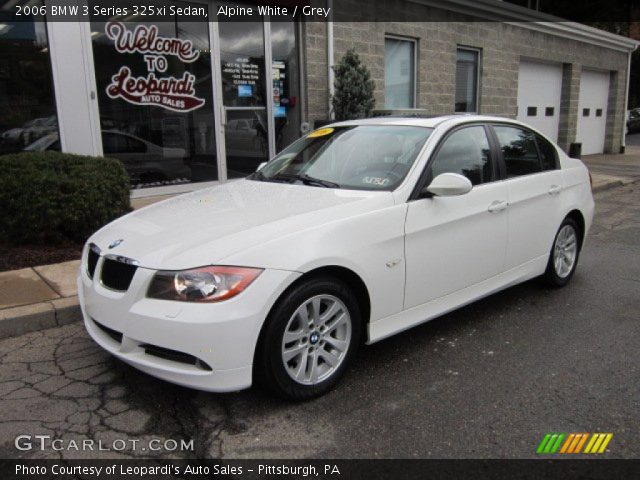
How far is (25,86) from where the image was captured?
737cm

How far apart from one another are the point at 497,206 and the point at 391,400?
1.75 meters

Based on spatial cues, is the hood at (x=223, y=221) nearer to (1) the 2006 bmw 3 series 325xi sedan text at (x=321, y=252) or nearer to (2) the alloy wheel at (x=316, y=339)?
(1) the 2006 bmw 3 series 325xi sedan text at (x=321, y=252)

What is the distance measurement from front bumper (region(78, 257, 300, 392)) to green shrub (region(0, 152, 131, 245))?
10.1 ft

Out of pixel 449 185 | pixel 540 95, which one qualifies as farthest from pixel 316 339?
pixel 540 95

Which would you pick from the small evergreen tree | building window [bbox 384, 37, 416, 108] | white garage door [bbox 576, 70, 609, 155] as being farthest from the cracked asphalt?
white garage door [bbox 576, 70, 609, 155]

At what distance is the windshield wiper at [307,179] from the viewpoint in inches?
151

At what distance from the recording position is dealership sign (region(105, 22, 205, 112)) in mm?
8109

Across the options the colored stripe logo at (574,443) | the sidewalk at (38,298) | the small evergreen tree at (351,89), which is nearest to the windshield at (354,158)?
the colored stripe logo at (574,443)

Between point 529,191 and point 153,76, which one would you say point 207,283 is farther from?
point 153,76

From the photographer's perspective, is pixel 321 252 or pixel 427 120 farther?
pixel 427 120

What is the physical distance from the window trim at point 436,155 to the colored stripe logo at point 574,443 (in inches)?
62.5

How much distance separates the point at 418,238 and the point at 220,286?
4.51ft

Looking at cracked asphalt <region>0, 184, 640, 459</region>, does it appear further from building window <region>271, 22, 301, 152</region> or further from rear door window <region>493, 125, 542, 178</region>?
building window <region>271, 22, 301, 152</region>
